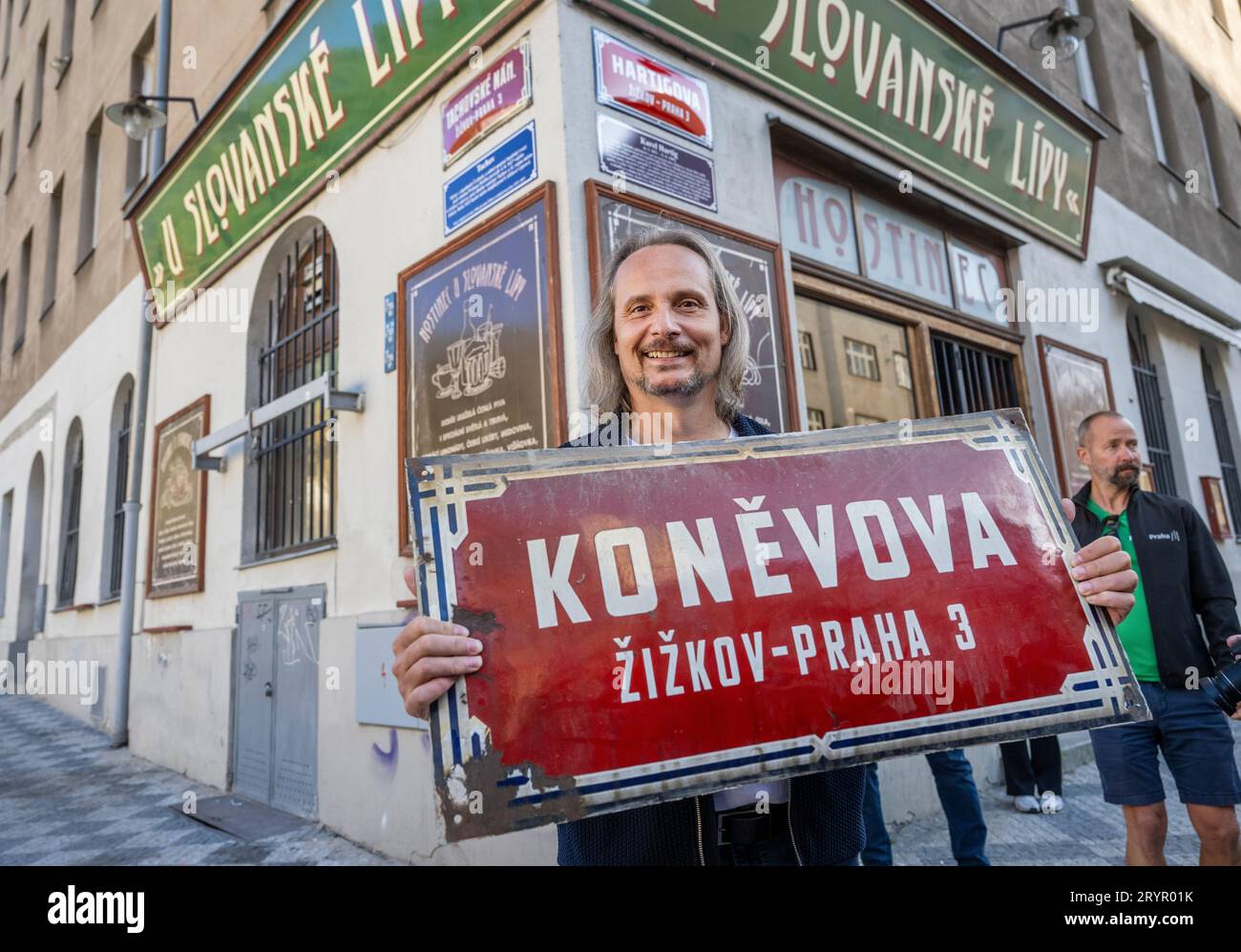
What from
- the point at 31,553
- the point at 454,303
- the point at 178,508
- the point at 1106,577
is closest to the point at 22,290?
the point at 31,553

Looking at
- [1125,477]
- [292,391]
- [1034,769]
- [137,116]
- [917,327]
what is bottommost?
[1034,769]

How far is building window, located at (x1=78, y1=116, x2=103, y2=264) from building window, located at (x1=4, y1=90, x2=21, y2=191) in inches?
210

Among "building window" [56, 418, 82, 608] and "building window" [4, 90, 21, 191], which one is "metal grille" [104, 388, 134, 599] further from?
"building window" [4, 90, 21, 191]

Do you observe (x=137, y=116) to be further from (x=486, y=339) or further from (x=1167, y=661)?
(x=1167, y=661)

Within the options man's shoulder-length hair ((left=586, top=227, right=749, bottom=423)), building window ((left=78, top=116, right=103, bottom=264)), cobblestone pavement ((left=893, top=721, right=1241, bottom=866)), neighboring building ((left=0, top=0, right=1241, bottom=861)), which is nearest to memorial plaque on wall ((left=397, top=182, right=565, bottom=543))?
neighboring building ((left=0, top=0, right=1241, bottom=861))

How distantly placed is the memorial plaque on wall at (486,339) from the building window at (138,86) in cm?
677

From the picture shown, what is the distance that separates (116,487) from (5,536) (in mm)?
6749

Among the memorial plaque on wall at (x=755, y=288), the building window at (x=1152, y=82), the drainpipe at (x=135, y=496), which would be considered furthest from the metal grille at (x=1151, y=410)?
the drainpipe at (x=135, y=496)

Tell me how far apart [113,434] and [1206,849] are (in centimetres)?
1016

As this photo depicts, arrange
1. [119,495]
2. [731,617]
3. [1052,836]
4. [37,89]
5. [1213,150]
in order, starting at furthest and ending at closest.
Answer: [37,89], [1213,150], [119,495], [1052,836], [731,617]

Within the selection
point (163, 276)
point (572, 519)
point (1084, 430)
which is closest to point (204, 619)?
point (163, 276)

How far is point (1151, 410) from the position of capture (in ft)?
25.6

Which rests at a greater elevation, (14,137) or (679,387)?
(14,137)

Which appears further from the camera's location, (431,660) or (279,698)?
(279,698)
